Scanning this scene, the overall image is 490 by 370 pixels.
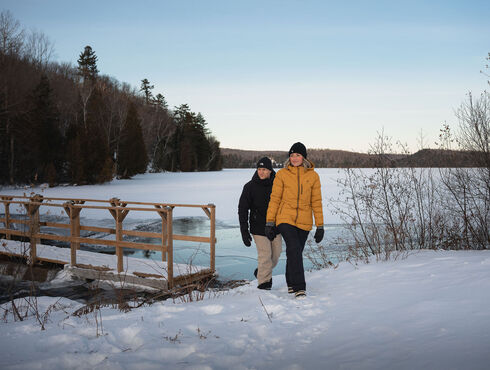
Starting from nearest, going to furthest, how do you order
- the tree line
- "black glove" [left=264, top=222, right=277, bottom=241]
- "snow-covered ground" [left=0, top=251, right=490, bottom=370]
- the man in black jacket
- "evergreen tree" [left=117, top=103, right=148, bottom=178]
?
"snow-covered ground" [left=0, top=251, right=490, bottom=370] < "black glove" [left=264, top=222, right=277, bottom=241] < the man in black jacket < the tree line < "evergreen tree" [left=117, top=103, right=148, bottom=178]

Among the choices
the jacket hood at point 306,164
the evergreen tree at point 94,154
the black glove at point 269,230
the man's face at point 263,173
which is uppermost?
the evergreen tree at point 94,154

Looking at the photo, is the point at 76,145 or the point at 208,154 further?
the point at 208,154

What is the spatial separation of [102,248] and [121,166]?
105ft

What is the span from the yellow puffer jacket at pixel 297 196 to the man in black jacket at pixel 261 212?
0.47m

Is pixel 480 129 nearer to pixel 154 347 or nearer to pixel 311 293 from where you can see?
pixel 311 293

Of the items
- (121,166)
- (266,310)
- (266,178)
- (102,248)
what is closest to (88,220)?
(102,248)

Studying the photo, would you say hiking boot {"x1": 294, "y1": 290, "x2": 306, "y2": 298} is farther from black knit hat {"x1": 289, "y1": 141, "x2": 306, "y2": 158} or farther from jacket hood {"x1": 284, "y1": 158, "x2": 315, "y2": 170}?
black knit hat {"x1": 289, "y1": 141, "x2": 306, "y2": 158}

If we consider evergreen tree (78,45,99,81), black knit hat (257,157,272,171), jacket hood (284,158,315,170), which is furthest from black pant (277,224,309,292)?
evergreen tree (78,45,99,81)

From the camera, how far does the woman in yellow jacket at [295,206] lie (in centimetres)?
439

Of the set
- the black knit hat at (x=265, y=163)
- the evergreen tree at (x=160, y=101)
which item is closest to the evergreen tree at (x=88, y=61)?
the evergreen tree at (x=160, y=101)

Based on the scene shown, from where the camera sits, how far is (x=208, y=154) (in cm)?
7075

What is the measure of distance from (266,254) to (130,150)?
1513 inches

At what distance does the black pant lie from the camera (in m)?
4.40

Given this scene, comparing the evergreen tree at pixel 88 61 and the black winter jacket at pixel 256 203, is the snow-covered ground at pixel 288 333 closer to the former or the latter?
the black winter jacket at pixel 256 203
